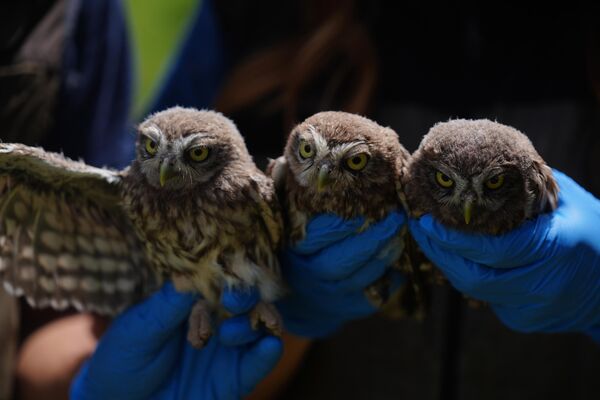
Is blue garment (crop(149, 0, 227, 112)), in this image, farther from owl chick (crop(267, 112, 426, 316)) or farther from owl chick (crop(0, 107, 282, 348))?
owl chick (crop(267, 112, 426, 316))

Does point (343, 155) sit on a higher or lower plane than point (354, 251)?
higher

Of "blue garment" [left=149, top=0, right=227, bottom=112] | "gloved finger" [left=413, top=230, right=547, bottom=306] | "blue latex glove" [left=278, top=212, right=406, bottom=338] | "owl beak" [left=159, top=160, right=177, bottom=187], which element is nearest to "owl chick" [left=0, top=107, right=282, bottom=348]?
"owl beak" [left=159, top=160, right=177, bottom=187]

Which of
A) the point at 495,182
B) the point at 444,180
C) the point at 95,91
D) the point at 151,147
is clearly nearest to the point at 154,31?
the point at 95,91

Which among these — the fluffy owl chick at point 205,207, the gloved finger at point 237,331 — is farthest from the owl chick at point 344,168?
the gloved finger at point 237,331

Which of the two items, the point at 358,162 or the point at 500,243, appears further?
the point at 358,162

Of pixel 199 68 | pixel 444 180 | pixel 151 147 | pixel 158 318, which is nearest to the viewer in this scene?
pixel 444 180

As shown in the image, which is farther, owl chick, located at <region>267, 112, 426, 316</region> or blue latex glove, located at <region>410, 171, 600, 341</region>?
owl chick, located at <region>267, 112, 426, 316</region>

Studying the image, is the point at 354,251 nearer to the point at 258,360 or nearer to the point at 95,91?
the point at 258,360

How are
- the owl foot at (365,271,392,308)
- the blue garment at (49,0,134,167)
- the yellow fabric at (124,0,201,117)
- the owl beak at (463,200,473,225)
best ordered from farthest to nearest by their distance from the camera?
the yellow fabric at (124,0,201,117), the blue garment at (49,0,134,167), the owl foot at (365,271,392,308), the owl beak at (463,200,473,225)
